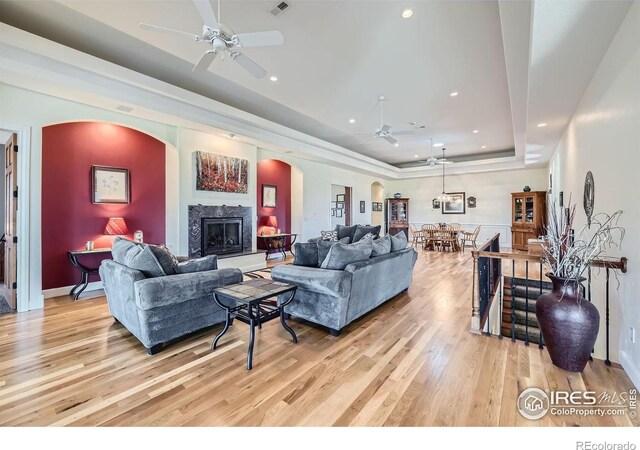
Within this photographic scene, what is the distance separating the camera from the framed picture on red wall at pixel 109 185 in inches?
182

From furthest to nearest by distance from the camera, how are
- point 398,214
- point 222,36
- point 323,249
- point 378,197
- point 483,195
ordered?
point 378,197
point 398,214
point 483,195
point 323,249
point 222,36

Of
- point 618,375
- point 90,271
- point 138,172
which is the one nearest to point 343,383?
point 618,375

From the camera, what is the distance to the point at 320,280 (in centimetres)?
294

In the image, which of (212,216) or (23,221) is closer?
(23,221)

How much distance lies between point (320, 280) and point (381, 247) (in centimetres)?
121

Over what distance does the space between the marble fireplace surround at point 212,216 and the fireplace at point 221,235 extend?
0.26 ft

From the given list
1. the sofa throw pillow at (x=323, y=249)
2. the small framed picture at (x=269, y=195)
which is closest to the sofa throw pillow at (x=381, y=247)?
the sofa throw pillow at (x=323, y=249)

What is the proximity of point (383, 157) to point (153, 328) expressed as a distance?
10003 mm

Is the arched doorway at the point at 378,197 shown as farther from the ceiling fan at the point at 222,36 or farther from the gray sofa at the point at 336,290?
the ceiling fan at the point at 222,36

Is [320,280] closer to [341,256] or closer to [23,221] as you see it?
[341,256]

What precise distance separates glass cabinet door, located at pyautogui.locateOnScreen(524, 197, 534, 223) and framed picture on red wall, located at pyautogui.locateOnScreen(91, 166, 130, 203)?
11138mm

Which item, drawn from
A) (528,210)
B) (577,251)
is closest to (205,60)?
(577,251)

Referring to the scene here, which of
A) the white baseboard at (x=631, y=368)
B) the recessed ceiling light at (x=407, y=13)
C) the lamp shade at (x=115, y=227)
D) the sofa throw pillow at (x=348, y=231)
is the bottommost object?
the white baseboard at (x=631, y=368)

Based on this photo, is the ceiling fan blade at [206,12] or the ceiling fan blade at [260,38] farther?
the ceiling fan blade at [260,38]
